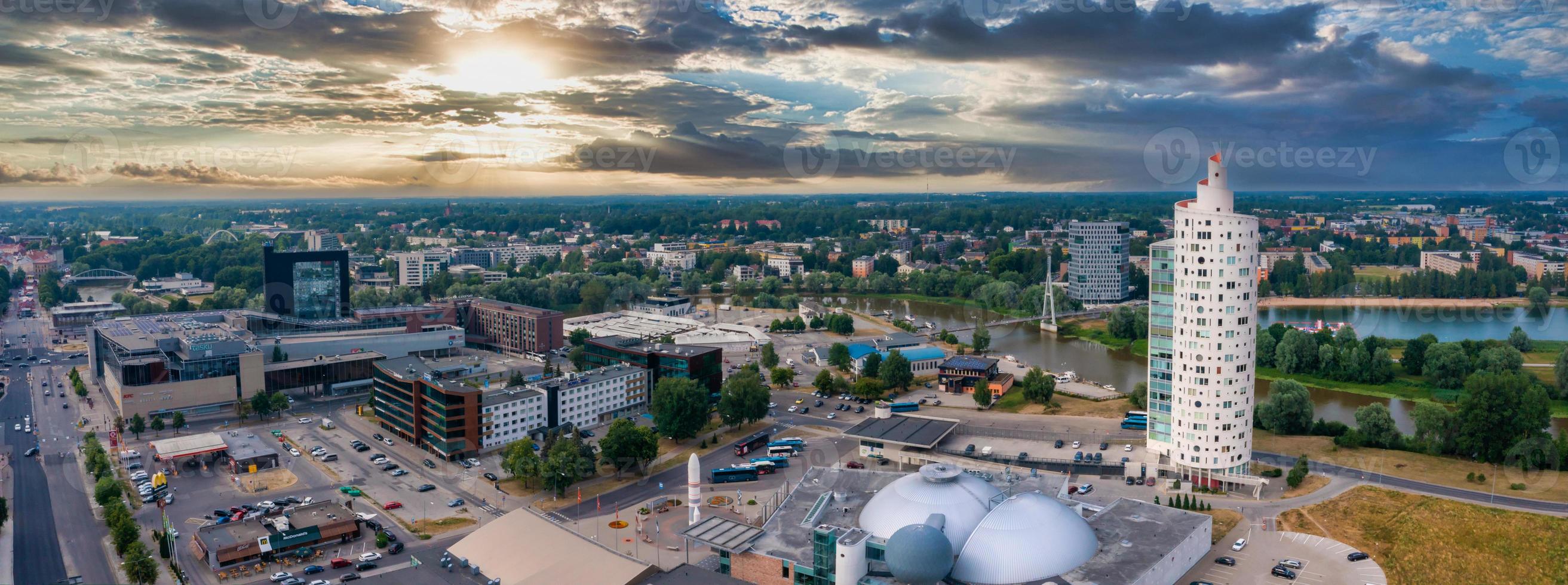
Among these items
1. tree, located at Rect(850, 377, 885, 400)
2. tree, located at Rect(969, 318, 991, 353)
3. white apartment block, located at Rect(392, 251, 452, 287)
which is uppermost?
white apartment block, located at Rect(392, 251, 452, 287)

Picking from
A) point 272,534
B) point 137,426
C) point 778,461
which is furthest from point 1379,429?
point 137,426

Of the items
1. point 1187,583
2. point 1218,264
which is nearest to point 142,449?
point 1187,583

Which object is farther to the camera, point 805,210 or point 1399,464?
point 805,210

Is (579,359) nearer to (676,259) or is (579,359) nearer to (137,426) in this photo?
(137,426)

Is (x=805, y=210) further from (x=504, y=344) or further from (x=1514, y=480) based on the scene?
(x=1514, y=480)

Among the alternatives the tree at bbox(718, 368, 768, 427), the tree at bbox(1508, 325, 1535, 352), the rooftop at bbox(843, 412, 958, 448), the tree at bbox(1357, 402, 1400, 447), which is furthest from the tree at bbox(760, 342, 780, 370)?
the tree at bbox(1508, 325, 1535, 352)

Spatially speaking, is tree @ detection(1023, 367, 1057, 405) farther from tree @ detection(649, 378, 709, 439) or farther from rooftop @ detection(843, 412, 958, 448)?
tree @ detection(649, 378, 709, 439)

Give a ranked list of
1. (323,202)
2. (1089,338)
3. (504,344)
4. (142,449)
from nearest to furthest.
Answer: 1. (142,449)
2. (504,344)
3. (1089,338)
4. (323,202)
